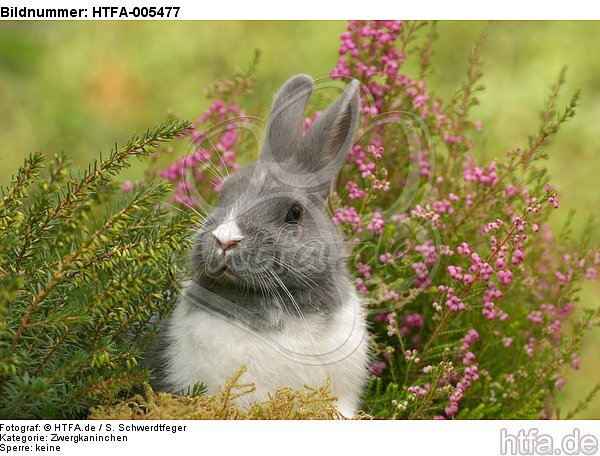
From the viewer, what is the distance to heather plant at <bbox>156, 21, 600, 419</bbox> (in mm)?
2949

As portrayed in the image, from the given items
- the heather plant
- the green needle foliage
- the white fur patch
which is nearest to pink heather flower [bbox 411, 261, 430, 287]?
the heather plant

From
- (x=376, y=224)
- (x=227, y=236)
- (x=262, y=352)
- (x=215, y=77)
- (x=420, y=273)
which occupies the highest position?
(x=215, y=77)

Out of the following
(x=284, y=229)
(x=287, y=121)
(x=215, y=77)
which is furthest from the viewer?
(x=215, y=77)

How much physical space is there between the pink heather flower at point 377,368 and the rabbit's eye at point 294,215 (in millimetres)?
699

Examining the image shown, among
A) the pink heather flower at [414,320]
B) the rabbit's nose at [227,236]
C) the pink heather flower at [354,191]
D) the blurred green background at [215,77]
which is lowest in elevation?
the rabbit's nose at [227,236]

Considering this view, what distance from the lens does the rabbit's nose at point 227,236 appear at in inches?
99.5

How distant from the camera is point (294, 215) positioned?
2.73 metres

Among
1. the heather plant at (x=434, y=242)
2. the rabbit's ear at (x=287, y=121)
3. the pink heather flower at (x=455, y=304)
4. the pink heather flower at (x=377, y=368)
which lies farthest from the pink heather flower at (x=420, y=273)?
the rabbit's ear at (x=287, y=121)

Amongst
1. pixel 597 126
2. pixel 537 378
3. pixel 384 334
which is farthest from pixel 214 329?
pixel 597 126

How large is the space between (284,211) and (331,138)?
33cm

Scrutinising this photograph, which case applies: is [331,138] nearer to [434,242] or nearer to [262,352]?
[434,242]

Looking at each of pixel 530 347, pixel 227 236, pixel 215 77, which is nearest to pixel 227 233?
pixel 227 236

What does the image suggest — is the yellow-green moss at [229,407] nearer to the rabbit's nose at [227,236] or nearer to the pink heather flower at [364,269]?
the rabbit's nose at [227,236]
